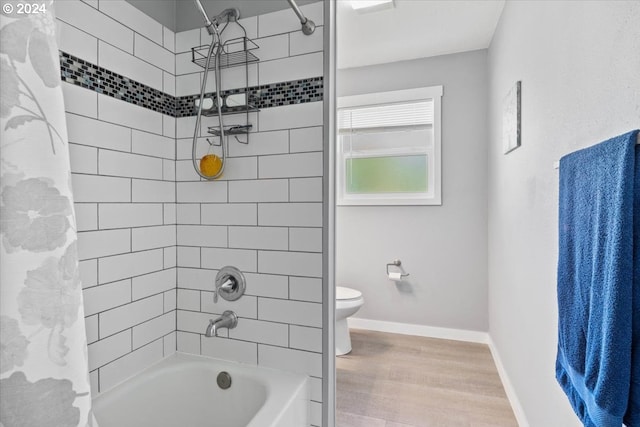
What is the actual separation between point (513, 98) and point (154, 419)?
96.0 inches

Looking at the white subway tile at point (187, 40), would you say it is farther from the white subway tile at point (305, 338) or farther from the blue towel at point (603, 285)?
the blue towel at point (603, 285)

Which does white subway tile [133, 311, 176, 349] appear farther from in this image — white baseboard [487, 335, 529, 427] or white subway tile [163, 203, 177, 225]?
white baseboard [487, 335, 529, 427]

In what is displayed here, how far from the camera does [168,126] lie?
164 centimetres

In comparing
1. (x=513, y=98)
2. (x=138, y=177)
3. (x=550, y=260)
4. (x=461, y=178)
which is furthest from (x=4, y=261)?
(x=461, y=178)

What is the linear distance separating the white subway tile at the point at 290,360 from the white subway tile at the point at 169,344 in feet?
1.45

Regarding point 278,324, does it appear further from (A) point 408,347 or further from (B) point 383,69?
(B) point 383,69

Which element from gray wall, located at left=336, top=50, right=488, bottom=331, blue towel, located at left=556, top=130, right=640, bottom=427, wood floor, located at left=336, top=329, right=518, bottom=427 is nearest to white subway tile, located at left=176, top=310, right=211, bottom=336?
wood floor, located at left=336, top=329, right=518, bottom=427

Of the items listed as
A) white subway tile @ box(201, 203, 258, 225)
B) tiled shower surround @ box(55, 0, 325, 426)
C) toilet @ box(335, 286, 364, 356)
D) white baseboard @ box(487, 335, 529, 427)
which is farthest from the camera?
toilet @ box(335, 286, 364, 356)

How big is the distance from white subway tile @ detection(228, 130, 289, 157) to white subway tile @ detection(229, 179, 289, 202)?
0.12m

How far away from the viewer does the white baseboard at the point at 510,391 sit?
1979 millimetres

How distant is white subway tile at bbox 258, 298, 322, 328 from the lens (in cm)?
147

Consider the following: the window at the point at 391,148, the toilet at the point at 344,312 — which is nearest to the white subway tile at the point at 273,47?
the toilet at the point at 344,312

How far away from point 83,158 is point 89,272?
0.40m

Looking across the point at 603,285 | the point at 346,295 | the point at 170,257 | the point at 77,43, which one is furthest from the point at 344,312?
the point at 77,43
